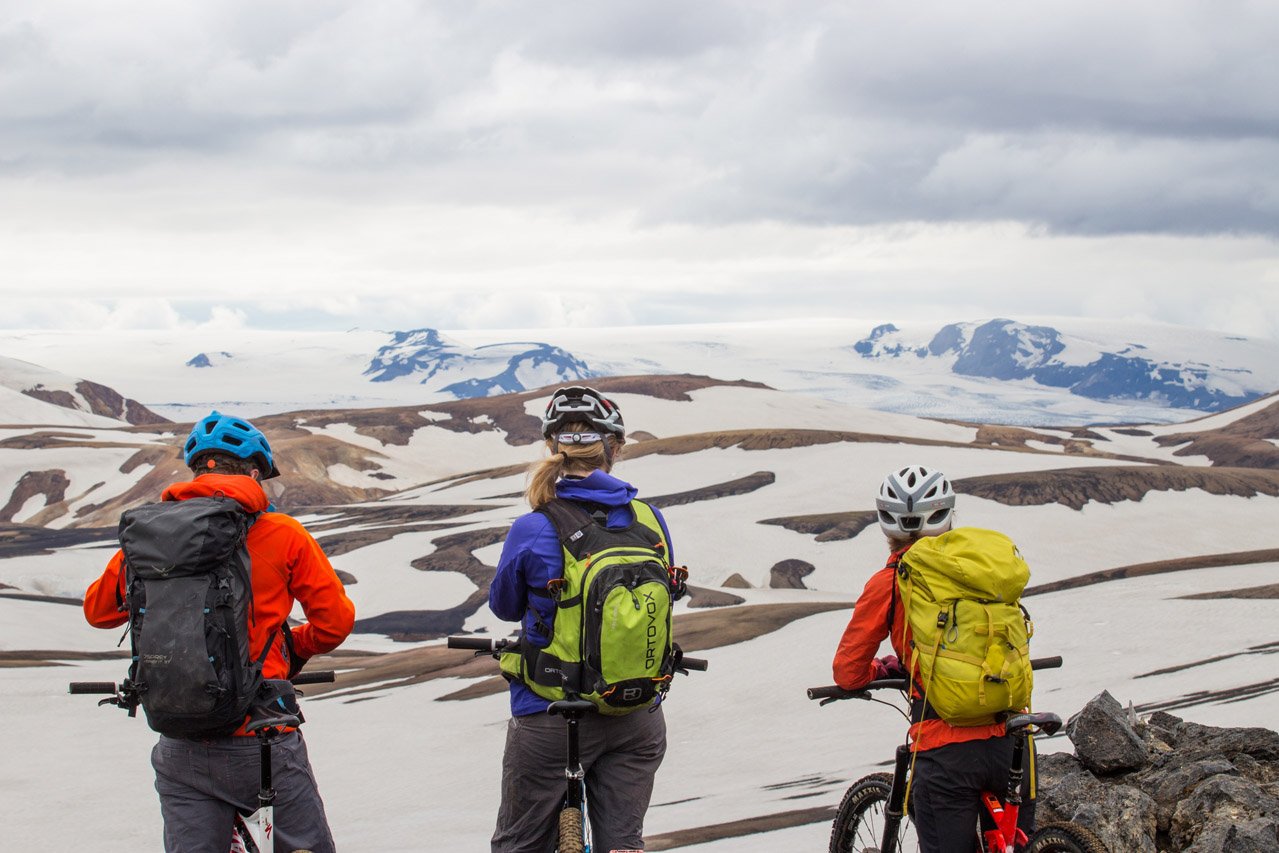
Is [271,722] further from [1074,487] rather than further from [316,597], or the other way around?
[1074,487]

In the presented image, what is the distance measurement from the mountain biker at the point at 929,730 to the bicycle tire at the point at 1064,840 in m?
0.12

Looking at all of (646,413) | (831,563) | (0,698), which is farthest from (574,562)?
(646,413)

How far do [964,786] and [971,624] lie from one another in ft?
2.79

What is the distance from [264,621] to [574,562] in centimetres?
143

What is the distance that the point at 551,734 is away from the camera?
6055 millimetres

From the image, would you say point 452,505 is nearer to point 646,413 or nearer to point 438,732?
point 438,732

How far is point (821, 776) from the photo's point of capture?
55.5 feet

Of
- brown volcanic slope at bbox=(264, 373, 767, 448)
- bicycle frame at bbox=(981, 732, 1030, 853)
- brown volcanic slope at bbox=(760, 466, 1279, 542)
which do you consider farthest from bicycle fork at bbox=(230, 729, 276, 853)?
brown volcanic slope at bbox=(264, 373, 767, 448)

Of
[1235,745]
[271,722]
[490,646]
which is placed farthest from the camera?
[1235,745]

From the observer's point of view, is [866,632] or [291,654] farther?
[866,632]

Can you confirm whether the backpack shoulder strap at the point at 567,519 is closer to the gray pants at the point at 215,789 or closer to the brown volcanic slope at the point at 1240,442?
the gray pants at the point at 215,789

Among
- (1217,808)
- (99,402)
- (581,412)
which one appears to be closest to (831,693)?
(581,412)

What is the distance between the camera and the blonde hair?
20.4 ft

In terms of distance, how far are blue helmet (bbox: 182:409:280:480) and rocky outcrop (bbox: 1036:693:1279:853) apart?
6.14m
